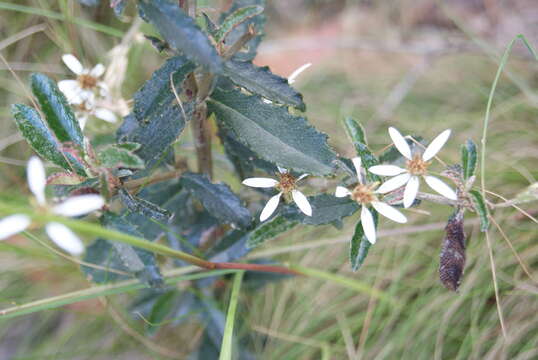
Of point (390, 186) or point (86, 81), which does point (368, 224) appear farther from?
point (86, 81)

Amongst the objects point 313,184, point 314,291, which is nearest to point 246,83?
point 313,184

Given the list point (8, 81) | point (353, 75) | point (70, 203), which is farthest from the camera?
point (353, 75)

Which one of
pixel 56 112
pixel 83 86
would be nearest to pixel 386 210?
pixel 56 112

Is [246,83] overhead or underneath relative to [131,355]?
overhead

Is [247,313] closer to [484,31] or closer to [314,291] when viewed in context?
[314,291]

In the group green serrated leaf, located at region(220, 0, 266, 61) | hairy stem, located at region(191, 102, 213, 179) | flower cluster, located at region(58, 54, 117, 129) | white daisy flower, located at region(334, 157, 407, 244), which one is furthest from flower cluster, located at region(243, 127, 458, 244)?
flower cluster, located at region(58, 54, 117, 129)

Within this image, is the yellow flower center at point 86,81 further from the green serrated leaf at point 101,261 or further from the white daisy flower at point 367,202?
the white daisy flower at point 367,202

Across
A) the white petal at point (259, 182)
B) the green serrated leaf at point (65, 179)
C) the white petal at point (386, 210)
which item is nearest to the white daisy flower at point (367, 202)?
the white petal at point (386, 210)
